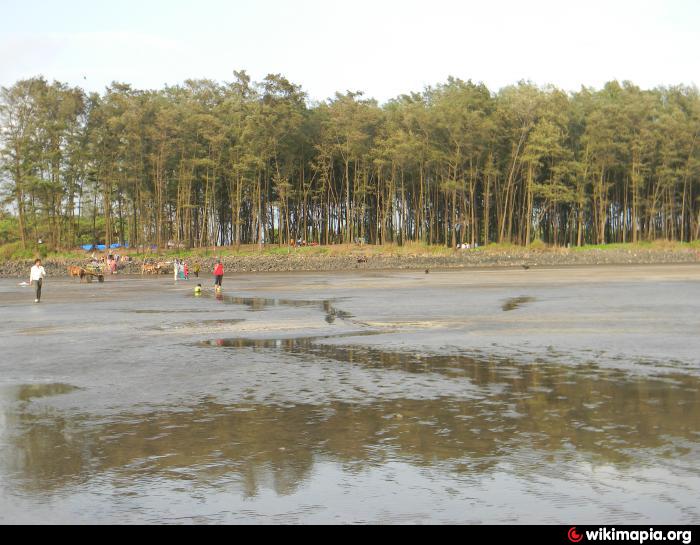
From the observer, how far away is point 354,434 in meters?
8.19

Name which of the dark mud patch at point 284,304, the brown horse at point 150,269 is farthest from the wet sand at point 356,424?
the brown horse at point 150,269

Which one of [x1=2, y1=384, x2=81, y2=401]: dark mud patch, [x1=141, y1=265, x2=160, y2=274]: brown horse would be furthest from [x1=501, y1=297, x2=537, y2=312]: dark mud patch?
[x1=141, y1=265, x2=160, y2=274]: brown horse

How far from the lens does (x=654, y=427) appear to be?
825 cm

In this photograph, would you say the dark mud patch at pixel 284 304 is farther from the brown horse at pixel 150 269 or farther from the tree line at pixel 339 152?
the tree line at pixel 339 152

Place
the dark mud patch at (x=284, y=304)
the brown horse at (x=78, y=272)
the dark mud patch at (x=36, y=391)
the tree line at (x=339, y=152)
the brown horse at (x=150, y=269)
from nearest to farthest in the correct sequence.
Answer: the dark mud patch at (x=36, y=391), the dark mud patch at (x=284, y=304), the brown horse at (x=78, y=272), the brown horse at (x=150, y=269), the tree line at (x=339, y=152)

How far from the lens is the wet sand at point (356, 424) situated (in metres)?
5.93

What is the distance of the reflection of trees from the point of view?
6996 millimetres

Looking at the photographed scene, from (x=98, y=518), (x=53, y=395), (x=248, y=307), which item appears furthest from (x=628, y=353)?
(x=248, y=307)

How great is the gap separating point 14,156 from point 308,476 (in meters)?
83.0

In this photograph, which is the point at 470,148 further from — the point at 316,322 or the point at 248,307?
the point at 316,322

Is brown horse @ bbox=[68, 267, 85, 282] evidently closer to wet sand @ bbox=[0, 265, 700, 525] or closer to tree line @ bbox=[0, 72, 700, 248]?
tree line @ bbox=[0, 72, 700, 248]

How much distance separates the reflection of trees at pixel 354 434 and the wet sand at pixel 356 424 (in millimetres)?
31

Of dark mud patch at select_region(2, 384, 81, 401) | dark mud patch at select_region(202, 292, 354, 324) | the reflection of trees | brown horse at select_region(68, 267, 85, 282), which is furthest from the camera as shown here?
brown horse at select_region(68, 267, 85, 282)

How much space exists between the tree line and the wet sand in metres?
60.3
